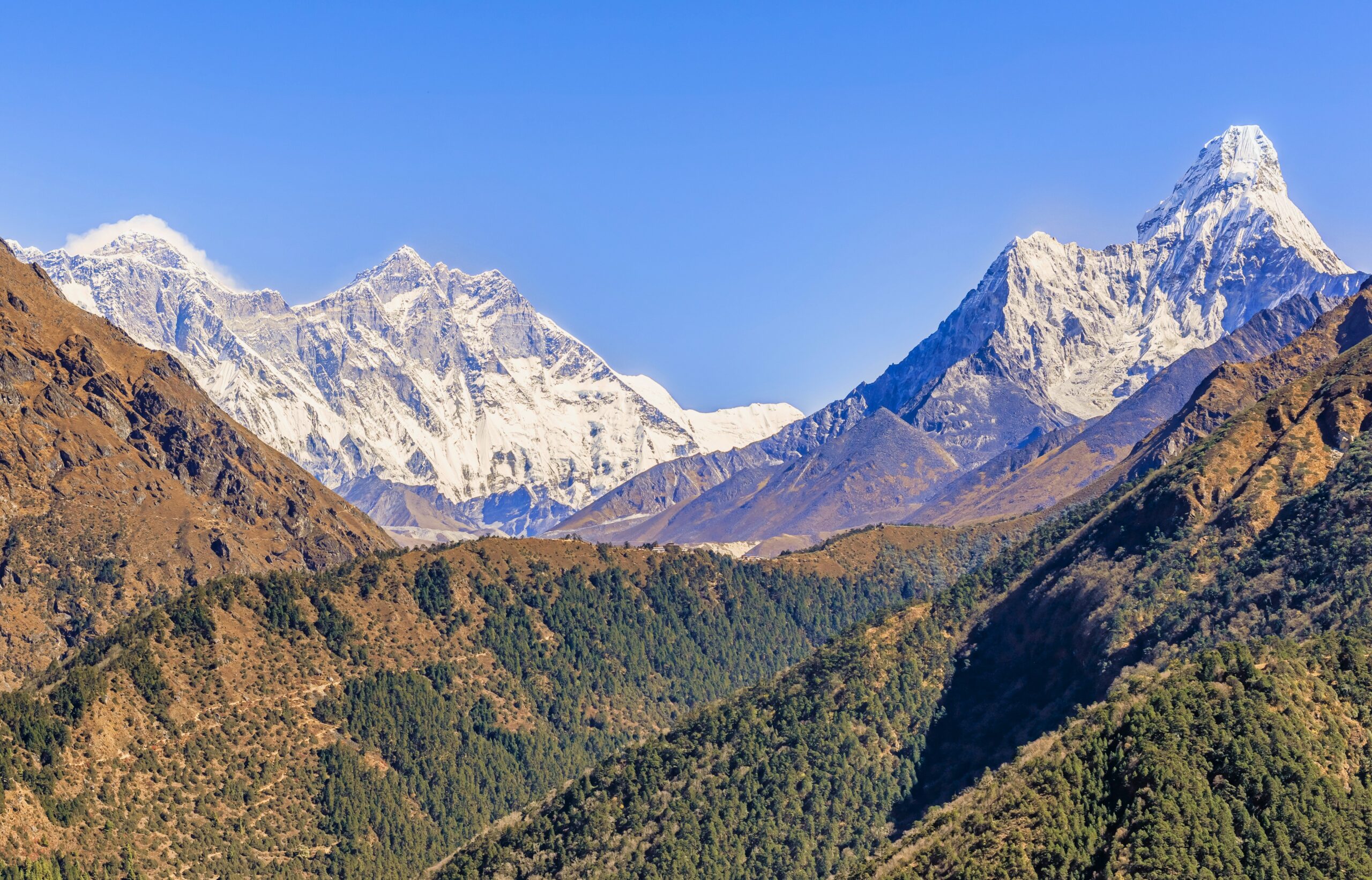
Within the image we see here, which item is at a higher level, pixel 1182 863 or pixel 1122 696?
pixel 1122 696

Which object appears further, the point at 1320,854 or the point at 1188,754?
the point at 1188,754

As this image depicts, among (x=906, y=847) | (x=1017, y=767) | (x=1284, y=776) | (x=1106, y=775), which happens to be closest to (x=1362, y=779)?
(x=1284, y=776)

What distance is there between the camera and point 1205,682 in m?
169

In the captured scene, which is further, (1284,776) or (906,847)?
(906,847)

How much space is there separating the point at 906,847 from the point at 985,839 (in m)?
19.0

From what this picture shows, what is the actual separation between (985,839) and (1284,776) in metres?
30.6

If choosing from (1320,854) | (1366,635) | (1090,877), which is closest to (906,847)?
(1090,877)

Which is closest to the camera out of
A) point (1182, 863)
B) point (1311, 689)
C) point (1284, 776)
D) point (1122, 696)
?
point (1182, 863)

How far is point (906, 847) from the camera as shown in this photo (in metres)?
173

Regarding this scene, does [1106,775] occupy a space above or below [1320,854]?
above

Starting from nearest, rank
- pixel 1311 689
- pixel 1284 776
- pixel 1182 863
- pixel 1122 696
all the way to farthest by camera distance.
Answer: pixel 1182 863
pixel 1284 776
pixel 1311 689
pixel 1122 696

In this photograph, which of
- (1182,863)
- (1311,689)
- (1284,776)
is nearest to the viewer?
(1182,863)

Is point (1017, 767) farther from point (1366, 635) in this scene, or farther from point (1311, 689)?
point (1366, 635)

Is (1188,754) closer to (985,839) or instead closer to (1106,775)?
(1106,775)
